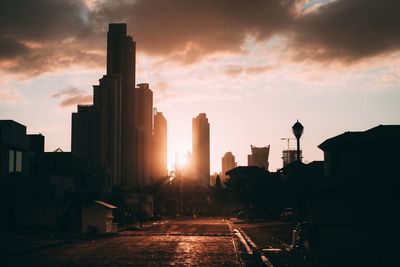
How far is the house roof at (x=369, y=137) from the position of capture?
3800 centimetres

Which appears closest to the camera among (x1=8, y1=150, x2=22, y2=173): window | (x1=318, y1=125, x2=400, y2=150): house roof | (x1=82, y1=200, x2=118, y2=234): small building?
(x1=318, y1=125, x2=400, y2=150): house roof

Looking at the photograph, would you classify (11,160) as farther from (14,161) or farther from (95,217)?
(95,217)

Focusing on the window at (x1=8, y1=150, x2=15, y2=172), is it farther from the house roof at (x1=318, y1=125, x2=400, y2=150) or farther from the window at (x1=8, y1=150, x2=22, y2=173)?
the house roof at (x1=318, y1=125, x2=400, y2=150)

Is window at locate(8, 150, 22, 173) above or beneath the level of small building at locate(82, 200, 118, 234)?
above

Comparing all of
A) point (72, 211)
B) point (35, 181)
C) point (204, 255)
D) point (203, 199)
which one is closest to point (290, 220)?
point (72, 211)

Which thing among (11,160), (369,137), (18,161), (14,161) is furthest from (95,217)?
(369,137)

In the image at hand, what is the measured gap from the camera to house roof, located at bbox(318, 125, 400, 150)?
38000mm

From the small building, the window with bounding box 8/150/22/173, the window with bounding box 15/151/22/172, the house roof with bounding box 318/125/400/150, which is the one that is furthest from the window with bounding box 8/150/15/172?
the house roof with bounding box 318/125/400/150

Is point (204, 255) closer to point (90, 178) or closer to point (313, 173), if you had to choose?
point (313, 173)

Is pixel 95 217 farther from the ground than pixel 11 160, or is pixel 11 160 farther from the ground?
pixel 11 160

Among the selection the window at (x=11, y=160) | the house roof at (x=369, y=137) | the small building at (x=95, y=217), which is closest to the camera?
the house roof at (x=369, y=137)

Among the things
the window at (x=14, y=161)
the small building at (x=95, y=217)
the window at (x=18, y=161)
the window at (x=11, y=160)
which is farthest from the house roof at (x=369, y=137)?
the window at (x=18, y=161)

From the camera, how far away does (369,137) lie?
38531 millimetres

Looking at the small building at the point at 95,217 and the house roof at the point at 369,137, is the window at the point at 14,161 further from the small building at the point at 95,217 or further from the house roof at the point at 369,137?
the house roof at the point at 369,137
